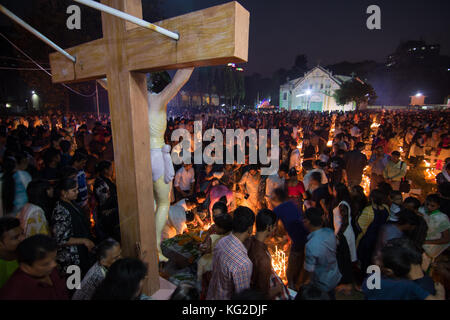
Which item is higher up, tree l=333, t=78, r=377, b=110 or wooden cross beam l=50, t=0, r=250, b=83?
tree l=333, t=78, r=377, b=110

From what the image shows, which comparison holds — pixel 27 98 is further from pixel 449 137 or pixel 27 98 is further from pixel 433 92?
pixel 433 92

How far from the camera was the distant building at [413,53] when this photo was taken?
7831 centimetres

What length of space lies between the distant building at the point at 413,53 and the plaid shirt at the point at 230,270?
9663 centimetres

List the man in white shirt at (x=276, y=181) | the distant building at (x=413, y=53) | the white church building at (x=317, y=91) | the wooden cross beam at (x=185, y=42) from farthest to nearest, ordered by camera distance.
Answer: the distant building at (x=413, y=53), the white church building at (x=317, y=91), the man in white shirt at (x=276, y=181), the wooden cross beam at (x=185, y=42)

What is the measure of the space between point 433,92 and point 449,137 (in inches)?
2970

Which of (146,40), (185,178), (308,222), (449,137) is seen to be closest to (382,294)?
(308,222)

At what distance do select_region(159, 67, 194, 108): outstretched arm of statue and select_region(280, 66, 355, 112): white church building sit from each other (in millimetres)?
60134

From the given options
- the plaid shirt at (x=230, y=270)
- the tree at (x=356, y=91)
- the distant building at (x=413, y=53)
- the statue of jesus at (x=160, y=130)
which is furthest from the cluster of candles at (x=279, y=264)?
the distant building at (x=413, y=53)

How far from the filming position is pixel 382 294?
2295 millimetres

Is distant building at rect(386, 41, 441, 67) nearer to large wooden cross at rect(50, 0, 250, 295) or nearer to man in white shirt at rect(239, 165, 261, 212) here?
man in white shirt at rect(239, 165, 261, 212)

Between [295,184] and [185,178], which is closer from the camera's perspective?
[295,184]

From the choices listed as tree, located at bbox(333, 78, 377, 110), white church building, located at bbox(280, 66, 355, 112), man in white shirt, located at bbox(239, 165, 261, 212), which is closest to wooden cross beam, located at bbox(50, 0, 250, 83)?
man in white shirt, located at bbox(239, 165, 261, 212)

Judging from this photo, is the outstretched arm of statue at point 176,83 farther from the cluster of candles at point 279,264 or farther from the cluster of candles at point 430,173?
the cluster of candles at point 430,173

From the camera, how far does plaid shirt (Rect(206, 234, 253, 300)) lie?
2203mm
